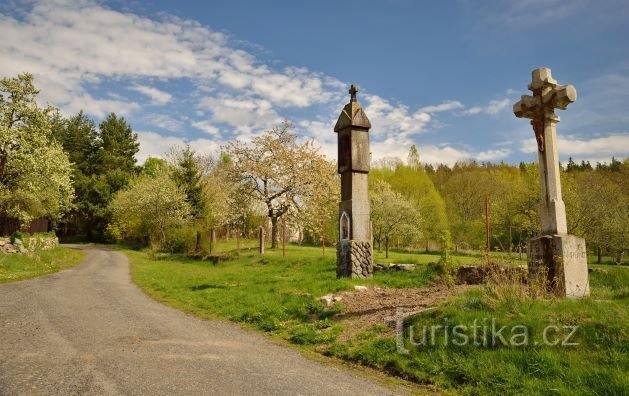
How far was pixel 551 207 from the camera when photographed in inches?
362

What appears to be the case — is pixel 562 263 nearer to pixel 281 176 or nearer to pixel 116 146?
pixel 281 176

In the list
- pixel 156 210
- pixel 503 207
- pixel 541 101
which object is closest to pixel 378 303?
pixel 541 101

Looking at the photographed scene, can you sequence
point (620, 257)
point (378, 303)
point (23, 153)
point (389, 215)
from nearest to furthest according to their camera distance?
point (378, 303)
point (23, 153)
point (620, 257)
point (389, 215)

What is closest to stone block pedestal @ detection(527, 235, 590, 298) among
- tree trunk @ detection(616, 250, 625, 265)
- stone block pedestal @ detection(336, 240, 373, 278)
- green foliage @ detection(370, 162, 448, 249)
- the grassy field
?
the grassy field

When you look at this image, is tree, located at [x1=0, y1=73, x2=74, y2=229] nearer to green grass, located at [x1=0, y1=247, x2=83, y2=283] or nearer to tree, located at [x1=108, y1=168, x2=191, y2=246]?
green grass, located at [x1=0, y1=247, x2=83, y2=283]

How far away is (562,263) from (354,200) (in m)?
7.19

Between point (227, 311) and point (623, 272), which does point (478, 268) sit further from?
point (227, 311)

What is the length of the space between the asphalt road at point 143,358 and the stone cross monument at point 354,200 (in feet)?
18.4

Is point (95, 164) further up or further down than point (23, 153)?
further up

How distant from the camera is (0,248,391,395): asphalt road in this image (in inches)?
215

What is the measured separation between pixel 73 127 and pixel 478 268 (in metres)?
65.7

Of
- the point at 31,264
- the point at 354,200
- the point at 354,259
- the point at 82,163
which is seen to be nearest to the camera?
the point at 354,259

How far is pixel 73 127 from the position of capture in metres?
62.2

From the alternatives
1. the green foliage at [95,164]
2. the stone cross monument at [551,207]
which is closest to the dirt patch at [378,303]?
the stone cross monument at [551,207]
